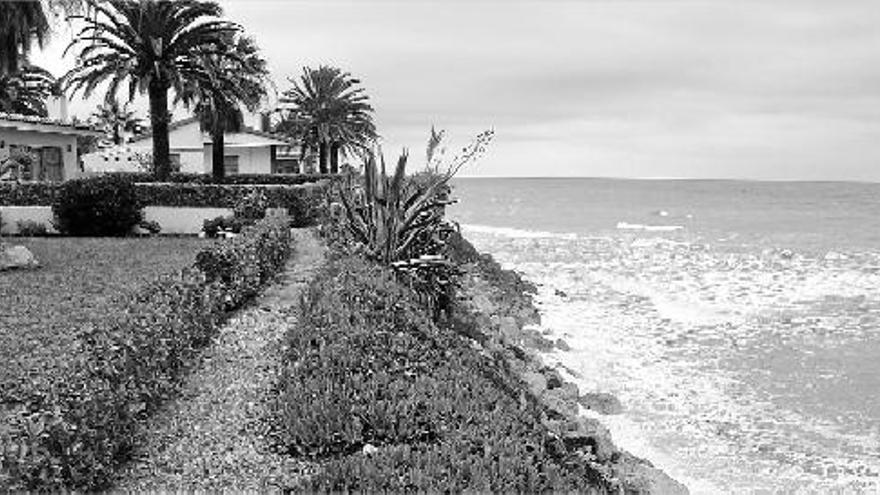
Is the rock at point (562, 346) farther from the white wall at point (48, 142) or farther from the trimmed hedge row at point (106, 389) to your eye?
the white wall at point (48, 142)

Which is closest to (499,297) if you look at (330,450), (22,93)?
(330,450)

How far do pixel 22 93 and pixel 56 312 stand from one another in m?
46.2

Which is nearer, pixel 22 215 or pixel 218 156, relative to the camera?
pixel 22 215

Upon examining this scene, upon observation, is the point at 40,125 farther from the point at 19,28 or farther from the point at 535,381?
the point at 535,381

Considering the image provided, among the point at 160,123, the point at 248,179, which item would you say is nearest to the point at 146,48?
the point at 160,123

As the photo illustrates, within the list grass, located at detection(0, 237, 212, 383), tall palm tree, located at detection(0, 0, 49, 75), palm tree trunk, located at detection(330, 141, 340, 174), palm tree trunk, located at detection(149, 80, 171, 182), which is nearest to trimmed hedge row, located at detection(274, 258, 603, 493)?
grass, located at detection(0, 237, 212, 383)

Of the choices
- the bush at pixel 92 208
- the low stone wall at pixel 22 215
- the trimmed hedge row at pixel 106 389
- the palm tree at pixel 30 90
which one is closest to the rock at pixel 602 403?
the trimmed hedge row at pixel 106 389

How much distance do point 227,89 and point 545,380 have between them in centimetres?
2085

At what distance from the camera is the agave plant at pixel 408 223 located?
47.2 feet

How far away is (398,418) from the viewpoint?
694cm

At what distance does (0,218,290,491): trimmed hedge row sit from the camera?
5523 millimetres

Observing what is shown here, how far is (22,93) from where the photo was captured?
53.5 meters

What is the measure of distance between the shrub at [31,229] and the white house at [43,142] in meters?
2.93

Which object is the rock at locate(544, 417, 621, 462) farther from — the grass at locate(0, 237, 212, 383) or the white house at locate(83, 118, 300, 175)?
the white house at locate(83, 118, 300, 175)
